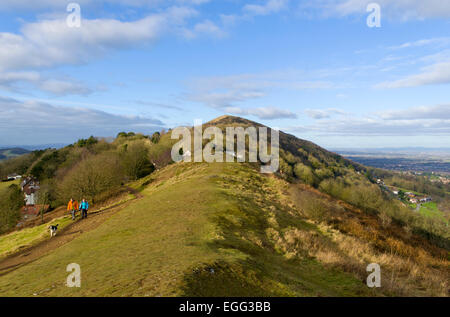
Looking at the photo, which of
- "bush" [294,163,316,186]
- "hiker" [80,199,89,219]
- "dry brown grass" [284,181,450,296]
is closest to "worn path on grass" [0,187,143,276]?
"hiker" [80,199,89,219]

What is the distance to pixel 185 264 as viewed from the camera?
8.95 meters

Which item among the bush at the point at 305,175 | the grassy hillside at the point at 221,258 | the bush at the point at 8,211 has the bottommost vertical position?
the bush at the point at 8,211

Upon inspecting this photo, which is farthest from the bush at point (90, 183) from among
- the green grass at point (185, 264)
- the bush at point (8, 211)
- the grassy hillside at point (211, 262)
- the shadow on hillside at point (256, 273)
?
the shadow on hillside at point (256, 273)

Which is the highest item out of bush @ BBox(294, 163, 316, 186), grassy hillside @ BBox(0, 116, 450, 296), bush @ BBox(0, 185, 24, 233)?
grassy hillside @ BBox(0, 116, 450, 296)

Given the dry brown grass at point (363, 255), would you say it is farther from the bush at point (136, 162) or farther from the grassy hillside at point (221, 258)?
the bush at point (136, 162)

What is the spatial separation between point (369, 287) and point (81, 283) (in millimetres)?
11565

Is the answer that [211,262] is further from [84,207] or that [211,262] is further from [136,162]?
[136,162]

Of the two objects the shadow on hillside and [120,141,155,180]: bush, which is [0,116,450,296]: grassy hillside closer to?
the shadow on hillside

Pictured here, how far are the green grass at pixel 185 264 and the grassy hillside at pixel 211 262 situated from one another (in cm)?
4

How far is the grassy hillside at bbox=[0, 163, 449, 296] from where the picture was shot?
7.89 metres

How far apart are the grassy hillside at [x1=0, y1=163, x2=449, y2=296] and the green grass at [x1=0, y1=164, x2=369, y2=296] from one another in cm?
4

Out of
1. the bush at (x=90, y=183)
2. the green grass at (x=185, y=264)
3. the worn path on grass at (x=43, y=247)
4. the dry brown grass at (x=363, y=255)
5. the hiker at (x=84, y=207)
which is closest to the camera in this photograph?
the green grass at (x=185, y=264)

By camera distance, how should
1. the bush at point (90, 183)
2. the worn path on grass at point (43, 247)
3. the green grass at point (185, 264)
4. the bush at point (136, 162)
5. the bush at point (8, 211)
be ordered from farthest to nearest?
the bush at point (136, 162)
the bush at point (8, 211)
the bush at point (90, 183)
the worn path on grass at point (43, 247)
the green grass at point (185, 264)

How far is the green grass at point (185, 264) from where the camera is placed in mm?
7688
